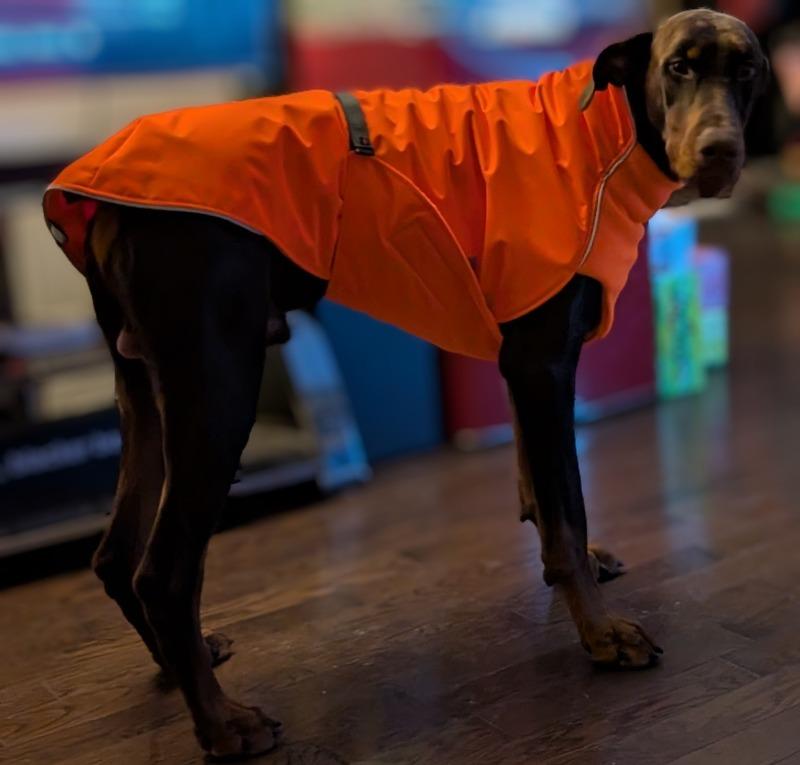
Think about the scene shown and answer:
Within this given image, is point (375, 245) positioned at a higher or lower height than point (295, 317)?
higher

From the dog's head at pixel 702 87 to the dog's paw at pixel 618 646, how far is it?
0.64 m

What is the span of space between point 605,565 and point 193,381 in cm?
91

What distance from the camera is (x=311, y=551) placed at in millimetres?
2301

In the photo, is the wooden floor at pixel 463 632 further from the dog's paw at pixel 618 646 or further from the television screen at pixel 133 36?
the television screen at pixel 133 36

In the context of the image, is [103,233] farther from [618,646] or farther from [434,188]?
[618,646]

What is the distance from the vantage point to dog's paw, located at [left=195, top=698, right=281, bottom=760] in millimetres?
1517

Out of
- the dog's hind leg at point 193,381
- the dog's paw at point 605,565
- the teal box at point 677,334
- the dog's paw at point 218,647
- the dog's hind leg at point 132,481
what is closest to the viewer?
the dog's hind leg at point 193,381

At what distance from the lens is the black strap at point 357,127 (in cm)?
156

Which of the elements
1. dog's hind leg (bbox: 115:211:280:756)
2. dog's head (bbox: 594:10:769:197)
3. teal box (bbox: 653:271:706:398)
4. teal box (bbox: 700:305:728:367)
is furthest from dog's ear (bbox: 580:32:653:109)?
teal box (bbox: 700:305:728:367)

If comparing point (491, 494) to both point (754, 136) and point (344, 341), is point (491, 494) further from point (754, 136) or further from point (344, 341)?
point (754, 136)

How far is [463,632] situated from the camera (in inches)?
73.7

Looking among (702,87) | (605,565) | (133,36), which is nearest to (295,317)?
(133,36)

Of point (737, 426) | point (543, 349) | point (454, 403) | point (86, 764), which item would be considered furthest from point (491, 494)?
point (86, 764)

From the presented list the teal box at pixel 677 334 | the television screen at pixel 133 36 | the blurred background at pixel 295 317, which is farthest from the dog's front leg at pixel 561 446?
the teal box at pixel 677 334
